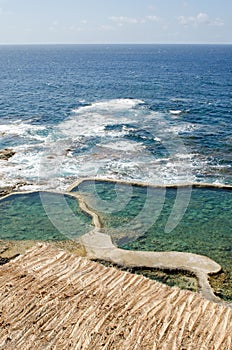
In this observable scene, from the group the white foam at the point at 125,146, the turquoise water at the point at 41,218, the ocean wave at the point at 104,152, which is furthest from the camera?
the white foam at the point at 125,146

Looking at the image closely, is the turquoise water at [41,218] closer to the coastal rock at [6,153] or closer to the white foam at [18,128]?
the coastal rock at [6,153]

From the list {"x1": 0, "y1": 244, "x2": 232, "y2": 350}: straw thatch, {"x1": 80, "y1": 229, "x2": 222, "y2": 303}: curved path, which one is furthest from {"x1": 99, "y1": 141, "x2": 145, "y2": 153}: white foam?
{"x1": 0, "y1": 244, "x2": 232, "y2": 350}: straw thatch

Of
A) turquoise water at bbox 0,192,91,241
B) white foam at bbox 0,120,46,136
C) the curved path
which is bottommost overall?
the curved path

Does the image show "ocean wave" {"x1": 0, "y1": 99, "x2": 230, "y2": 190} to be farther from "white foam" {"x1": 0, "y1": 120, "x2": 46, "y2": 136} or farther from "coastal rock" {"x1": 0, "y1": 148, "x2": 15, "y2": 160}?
"coastal rock" {"x1": 0, "y1": 148, "x2": 15, "y2": 160}

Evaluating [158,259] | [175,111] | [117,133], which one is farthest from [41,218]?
[175,111]

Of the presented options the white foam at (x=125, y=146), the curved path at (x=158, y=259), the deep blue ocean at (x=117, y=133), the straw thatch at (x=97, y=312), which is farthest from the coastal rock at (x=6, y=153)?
the straw thatch at (x=97, y=312)

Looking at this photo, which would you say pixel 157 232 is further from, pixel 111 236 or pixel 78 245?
pixel 78 245

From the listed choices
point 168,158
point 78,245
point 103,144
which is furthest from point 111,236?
point 103,144
